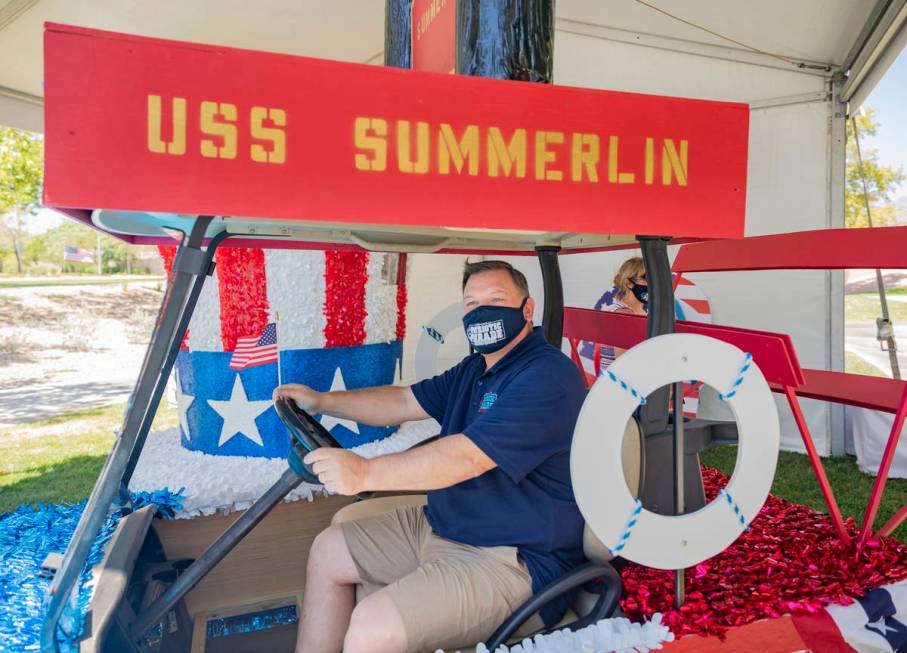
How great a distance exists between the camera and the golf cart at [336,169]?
1.00 meters

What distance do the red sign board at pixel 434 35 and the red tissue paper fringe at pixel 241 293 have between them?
1146mm

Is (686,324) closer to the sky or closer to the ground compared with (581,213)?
closer to the ground

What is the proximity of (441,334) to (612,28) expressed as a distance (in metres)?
2.80

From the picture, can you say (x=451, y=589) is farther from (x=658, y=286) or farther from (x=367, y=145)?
(x=367, y=145)

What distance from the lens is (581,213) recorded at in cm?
129

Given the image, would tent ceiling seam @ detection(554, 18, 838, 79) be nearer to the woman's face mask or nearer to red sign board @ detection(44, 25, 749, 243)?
the woman's face mask

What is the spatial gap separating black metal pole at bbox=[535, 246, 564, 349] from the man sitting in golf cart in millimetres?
543

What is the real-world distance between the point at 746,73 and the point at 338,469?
4650 millimetres

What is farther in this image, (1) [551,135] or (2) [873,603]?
(2) [873,603]

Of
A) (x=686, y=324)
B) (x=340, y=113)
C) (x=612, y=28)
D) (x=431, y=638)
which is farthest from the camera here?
(x=612, y=28)

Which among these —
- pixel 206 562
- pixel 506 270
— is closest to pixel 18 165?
pixel 206 562

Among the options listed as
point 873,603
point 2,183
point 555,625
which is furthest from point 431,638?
point 2,183

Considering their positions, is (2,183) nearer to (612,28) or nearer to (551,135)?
(612,28)

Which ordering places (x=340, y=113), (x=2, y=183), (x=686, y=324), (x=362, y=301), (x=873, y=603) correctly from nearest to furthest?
1. (x=340, y=113)
2. (x=873, y=603)
3. (x=686, y=324)
4. (x=362, y=301)
5. (x=2, y=183)
